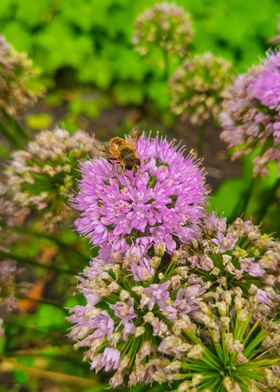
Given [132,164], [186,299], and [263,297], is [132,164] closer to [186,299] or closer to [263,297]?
[186,299]

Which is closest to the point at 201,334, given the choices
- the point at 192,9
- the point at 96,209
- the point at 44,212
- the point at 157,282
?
the point at 157,282

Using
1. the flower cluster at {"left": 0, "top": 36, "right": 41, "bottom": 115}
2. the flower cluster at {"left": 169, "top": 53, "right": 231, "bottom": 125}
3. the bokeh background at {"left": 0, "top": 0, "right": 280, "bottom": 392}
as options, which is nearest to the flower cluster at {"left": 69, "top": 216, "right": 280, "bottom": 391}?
the flower cluster at {"left": 0, "top": 36, "right": 41, "bottom": 115}

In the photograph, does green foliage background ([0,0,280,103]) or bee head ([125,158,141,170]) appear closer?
bee head ([125,158,141,170])

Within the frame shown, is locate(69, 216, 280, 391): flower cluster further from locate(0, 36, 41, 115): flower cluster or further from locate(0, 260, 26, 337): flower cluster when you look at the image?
locate(0, 36, 41, 115): flower cluster

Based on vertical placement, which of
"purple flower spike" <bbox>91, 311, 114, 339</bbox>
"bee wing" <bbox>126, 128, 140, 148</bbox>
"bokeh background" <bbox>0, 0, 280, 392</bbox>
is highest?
"bokeh background" <bbox>0, 0, 280, 392</bbox>

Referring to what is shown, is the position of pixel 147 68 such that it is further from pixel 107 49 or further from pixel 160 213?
pixel 160 213

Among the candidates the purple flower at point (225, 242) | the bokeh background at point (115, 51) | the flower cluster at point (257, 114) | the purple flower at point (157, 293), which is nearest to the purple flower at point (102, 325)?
the purple flower at point (157, 293)

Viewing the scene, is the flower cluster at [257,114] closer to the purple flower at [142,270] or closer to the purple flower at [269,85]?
the purple flower at [269,85]
